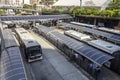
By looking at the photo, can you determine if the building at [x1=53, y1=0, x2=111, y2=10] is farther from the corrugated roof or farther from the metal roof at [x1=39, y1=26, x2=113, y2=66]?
the metal roof at [x1=39, y1=26, x2=113, y2=66]

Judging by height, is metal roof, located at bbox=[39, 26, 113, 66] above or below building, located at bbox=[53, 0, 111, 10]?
below

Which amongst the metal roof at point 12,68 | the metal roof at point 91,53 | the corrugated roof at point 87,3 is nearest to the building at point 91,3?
the corrugated roof at point 87,3

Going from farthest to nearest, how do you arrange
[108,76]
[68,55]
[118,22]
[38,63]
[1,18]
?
[1,18] → [118,22] → [68,55] → [38,63] → [108,76]

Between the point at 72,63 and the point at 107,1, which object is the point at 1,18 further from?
the point at 107,1

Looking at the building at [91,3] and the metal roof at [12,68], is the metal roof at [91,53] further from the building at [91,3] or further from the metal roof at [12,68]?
the building at [91,3]

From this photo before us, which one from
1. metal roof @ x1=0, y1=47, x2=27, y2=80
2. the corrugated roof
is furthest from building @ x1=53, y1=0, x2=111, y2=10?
metal roof @ x1=0, y1=47, x2=27, y2=80

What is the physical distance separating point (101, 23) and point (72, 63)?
2520 cm

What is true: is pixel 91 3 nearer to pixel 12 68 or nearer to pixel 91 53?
pixel 91 53

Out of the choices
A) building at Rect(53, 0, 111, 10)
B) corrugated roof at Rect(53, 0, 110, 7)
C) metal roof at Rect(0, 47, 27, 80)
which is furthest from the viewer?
corrugated roof at Rect(53, 0, 110, 7)

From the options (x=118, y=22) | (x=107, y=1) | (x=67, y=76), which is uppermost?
(x=107, y=1)

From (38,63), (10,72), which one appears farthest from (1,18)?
(10,72)

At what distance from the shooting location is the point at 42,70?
17094 mm

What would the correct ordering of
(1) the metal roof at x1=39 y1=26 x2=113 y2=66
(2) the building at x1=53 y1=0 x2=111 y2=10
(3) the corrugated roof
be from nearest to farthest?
1. (1) the metal roof at x1=39 y1=26 x2=113 y2=66
2. (2) the building at x1=53 y1=0 x2=111 y2=10
3. (3) the corrugated roof

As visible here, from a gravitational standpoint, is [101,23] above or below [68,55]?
above
